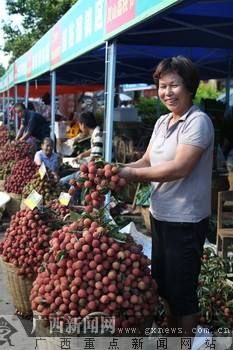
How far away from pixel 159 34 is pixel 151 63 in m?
4.57

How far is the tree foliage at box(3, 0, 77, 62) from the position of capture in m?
24.0

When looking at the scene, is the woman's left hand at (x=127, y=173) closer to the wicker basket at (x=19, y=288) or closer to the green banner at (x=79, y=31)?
the wicker basket at (x=19, y=288)

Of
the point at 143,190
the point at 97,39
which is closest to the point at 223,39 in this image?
the point at 97,39

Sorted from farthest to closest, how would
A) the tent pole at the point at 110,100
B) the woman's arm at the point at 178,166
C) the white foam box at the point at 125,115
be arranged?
the white foam box at the point at 125,115, the tent pole at the point at 110,100, the woman's arm at the point at 178,166

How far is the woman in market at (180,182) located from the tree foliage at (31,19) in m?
20.6

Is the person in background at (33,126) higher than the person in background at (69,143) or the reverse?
higher

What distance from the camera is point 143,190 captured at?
696 centimetres

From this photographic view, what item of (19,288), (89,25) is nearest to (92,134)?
(89,25)

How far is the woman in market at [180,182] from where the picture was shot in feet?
8.87

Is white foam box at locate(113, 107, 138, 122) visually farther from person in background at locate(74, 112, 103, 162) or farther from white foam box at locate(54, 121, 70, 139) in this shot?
person in background at locate(74, 112, 103, 162)

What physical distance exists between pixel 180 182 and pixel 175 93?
47 cm

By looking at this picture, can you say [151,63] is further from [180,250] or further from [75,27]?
[180,250]

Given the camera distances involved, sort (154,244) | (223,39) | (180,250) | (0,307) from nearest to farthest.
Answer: (180,250) → (154,244) → (0,307) → (223,39)

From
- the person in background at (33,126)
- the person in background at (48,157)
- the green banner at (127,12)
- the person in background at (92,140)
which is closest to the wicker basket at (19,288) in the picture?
the green banner at (127,12)
